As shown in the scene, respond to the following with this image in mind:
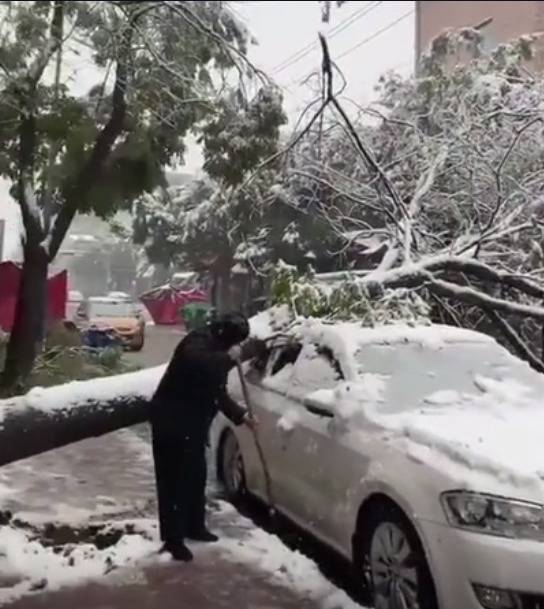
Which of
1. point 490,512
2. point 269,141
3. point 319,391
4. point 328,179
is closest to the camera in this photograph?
point 490,512

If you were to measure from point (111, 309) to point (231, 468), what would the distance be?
1.53 metres

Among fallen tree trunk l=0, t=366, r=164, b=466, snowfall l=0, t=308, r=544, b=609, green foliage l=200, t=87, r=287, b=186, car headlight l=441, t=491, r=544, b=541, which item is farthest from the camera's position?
green foliage l=200, t=87, r=287, b=186

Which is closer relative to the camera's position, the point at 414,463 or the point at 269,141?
the point at 414,463

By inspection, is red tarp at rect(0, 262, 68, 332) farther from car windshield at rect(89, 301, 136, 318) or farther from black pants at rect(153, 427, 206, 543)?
black pants at rect(153, 427, 206, 543)

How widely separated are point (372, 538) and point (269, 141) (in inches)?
128

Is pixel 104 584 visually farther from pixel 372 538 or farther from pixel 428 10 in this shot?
pixel 428 10

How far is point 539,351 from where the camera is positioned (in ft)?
27.9

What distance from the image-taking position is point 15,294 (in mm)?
5441

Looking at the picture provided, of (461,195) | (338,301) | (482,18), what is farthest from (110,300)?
(482,18)

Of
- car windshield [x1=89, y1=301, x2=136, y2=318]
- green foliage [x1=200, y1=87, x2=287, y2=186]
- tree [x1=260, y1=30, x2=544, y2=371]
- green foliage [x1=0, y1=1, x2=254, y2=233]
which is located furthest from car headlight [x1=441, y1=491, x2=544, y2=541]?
tree [x1=260, y1=30, x2=544, y2=371]

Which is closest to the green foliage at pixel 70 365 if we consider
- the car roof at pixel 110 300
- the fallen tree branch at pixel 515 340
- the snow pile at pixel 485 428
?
the car roof at pixel 110 300

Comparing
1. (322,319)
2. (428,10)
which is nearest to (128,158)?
(322,319)

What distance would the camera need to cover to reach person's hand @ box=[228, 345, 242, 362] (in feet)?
16.5

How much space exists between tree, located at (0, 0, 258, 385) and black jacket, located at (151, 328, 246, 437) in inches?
46.9
